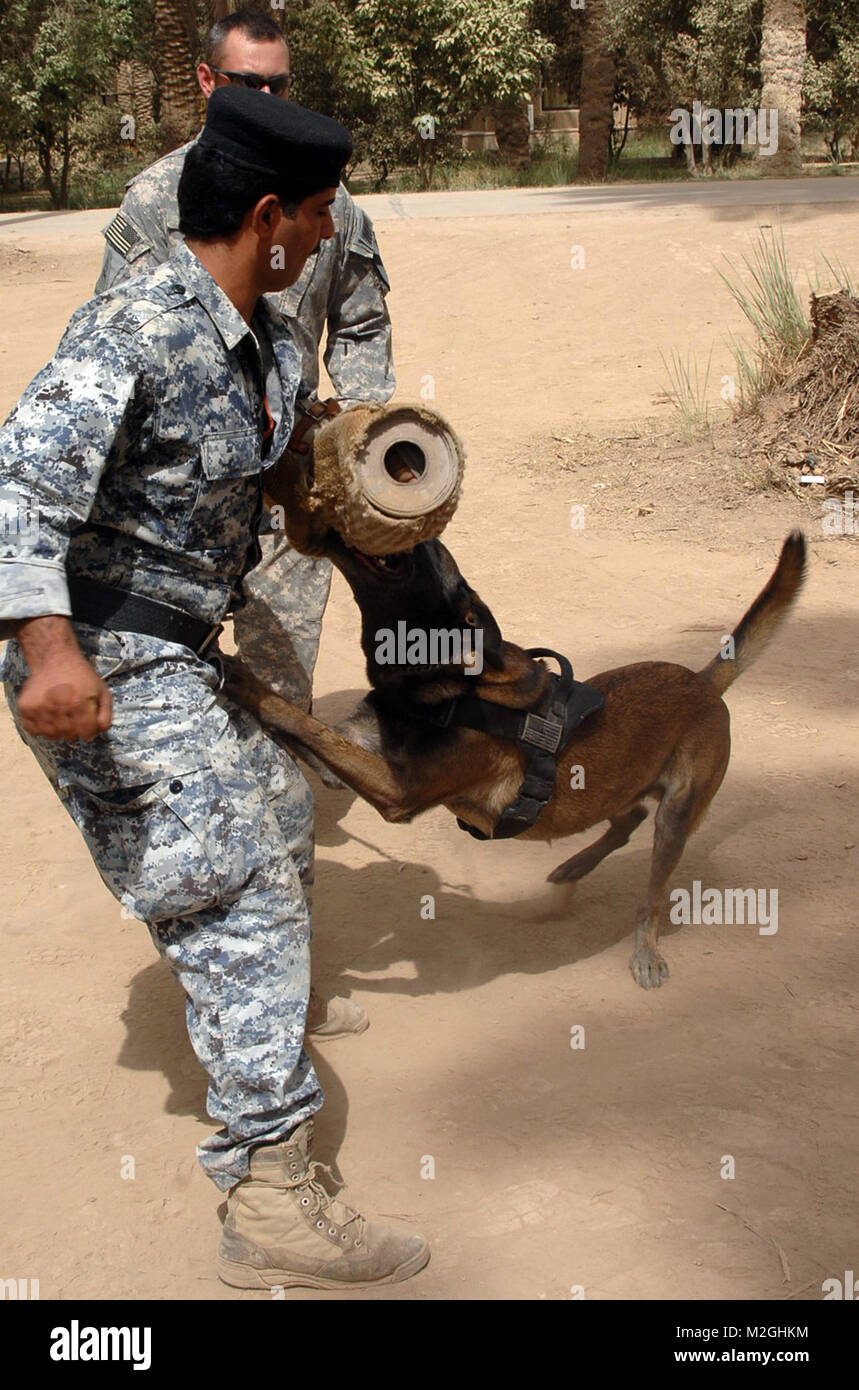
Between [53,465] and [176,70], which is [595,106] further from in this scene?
[53,465]

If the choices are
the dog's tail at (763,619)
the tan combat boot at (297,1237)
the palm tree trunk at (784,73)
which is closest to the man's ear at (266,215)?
the tan combat boot at (297,1237)

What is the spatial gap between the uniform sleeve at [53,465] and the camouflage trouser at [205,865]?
28 cm

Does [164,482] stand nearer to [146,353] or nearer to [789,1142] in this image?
[146,353]

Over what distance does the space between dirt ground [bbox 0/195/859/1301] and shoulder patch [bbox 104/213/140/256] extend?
222cm

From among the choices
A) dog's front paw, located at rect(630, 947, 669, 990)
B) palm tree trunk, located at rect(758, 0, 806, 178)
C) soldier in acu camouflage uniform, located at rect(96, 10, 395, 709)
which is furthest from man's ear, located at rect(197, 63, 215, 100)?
palm tree trunk, located at rect(758, 0, 806, 178)

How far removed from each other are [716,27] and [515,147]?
4515mm

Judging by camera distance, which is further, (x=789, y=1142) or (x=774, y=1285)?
(x=789, y=1142)

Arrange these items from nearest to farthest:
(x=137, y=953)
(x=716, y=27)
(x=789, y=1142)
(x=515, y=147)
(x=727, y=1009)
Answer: (x=789, y=1142)
(x=727, y=1009)
(x=137, y=953)
(x=716, y=27)
(x=515, y=147)

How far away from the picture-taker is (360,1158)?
131 inches

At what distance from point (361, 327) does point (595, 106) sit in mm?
21373

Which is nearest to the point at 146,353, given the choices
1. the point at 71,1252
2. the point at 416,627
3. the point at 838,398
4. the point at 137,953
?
the point at 416,627

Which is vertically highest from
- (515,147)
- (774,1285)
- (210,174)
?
(515,147)

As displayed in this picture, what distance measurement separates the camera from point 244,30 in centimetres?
446

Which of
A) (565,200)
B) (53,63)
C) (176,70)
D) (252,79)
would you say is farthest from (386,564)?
(53,63)
